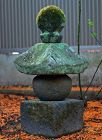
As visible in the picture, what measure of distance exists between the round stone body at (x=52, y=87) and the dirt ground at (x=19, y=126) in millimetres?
651

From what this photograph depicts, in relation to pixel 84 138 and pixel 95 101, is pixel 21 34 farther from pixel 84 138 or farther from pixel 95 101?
pixel 84 138

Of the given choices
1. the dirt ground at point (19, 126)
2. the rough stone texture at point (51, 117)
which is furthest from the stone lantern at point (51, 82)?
the dirt ground at point (19, 126)

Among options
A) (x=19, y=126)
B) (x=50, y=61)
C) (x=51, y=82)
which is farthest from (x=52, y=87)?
(x=19, y=126)

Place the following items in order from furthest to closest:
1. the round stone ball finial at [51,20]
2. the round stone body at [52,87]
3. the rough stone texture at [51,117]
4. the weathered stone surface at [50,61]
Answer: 1. the round stone ball finial at [51,20]
2. the round stone body at [52,87]
3. the rough stone texture at [51,117]
4. the weathered stone surface at [50,61]

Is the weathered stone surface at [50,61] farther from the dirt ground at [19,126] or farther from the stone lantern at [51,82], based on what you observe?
the dirt ground at [19,126]

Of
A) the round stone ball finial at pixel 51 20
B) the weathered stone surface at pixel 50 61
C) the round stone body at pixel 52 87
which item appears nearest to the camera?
the weathered stone surface at pixel 50 61

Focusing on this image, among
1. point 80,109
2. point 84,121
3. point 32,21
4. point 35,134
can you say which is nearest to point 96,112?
point 84,121

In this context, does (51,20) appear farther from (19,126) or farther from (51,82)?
(19,126)

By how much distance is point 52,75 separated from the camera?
21.7 feet

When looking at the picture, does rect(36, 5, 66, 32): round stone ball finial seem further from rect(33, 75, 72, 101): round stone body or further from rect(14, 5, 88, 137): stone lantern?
rect(33, 75, 72, 101): round stone body

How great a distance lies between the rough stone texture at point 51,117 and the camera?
6.52 m

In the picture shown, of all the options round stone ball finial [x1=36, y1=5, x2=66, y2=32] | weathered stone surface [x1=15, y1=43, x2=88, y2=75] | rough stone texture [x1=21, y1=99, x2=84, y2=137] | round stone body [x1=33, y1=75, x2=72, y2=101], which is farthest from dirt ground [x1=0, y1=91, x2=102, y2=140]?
round stone ball finial [x1=36, y1=5, x2=66, y2=32]

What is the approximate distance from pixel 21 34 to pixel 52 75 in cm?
555

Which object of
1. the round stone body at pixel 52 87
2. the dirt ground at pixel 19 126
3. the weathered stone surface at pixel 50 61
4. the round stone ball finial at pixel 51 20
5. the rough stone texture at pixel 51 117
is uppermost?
the round stone ball finial at pixel 51 20
